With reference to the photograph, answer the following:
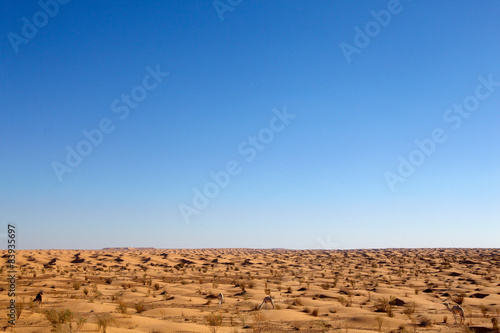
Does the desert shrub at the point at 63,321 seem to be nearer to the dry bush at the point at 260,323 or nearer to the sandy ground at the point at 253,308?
the sandy ground at the point at 253,308

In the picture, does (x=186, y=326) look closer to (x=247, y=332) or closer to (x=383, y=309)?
(x=247, y=332)

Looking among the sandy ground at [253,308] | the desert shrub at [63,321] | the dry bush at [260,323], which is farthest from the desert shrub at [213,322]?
the desert shrub at [63,321]

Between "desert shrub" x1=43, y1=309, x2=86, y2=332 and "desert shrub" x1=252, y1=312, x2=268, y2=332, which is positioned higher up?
"desert shrub" x1=43, y1=309, x2=86, y2=332

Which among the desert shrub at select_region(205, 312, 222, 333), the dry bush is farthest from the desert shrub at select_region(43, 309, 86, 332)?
the dry bush

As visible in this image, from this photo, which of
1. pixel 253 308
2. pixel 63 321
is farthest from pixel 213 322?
pixel 63 321

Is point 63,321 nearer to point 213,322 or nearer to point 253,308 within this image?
point 213,322

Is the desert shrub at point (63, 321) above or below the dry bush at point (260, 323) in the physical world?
above

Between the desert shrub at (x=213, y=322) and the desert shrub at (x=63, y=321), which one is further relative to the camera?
the desert shrub at (x=213, y=322)

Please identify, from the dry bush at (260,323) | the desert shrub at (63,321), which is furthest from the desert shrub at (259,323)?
the desert shrub at (63,321)

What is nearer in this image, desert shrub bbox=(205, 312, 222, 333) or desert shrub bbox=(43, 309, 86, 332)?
desert shrub bbox=(43, 309, 86, 332)

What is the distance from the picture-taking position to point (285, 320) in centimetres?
1089

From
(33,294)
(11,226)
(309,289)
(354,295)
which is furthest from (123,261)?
(11,226)

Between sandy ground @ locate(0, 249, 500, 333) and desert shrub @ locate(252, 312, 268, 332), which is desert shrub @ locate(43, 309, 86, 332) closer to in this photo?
sandy ground @ locate(0, 249, 500, 333)

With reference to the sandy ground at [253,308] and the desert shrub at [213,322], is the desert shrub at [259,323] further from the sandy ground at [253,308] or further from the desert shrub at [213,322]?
the desert shrub at [213,322]
